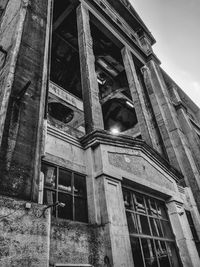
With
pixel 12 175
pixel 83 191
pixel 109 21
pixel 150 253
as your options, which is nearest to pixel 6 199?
pixel 12 175

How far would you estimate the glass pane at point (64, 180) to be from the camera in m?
4.04

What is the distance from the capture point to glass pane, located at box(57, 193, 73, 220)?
376 cm

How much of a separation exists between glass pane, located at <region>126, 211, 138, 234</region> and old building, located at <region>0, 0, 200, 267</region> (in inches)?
0.8

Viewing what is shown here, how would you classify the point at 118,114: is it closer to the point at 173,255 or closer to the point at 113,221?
the point at 173,255

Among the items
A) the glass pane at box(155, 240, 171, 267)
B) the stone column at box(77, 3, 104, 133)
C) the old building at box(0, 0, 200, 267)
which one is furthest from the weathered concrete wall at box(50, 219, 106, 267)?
the stone column at box(77, 3, 104, 133)

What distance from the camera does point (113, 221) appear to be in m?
3.87

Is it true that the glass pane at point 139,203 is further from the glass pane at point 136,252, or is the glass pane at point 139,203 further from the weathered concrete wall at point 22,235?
the weathered concrete wall at point 22,235

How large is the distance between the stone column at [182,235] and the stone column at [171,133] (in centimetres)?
182

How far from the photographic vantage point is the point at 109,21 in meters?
9.45

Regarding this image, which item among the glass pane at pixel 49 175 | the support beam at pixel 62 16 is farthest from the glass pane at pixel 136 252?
the support beam at pixel 62 16

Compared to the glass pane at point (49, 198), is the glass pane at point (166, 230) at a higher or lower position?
lower

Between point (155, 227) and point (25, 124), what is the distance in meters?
4.11

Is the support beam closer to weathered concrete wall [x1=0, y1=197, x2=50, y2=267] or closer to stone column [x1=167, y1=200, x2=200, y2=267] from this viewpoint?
stone column [x1=167, y1=200, x2=200, y2=267]

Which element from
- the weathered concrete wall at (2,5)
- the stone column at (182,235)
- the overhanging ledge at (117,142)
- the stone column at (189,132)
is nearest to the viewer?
the overhanging ledge at (117,142)
